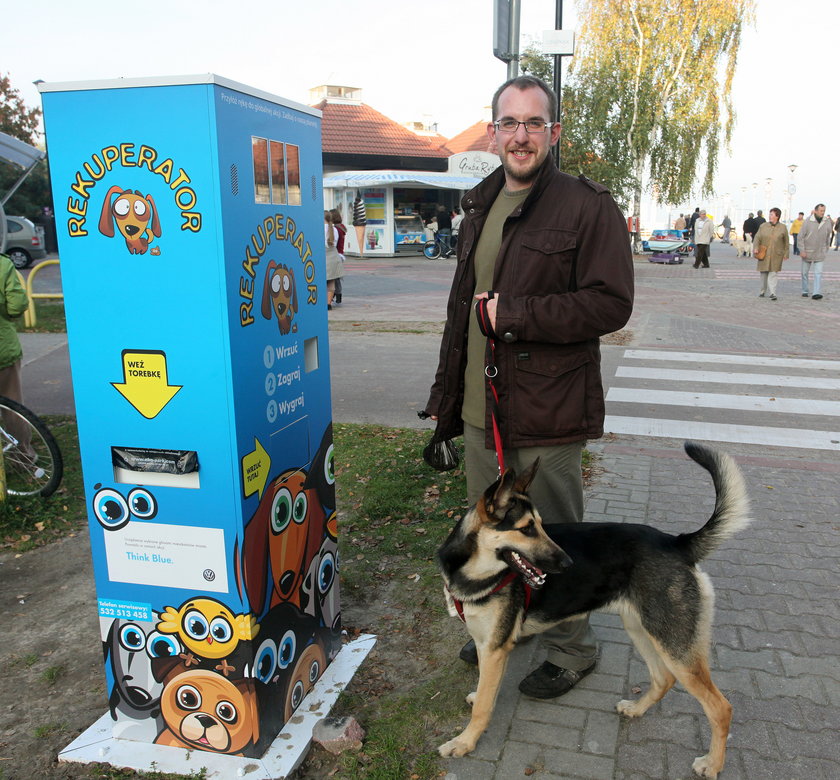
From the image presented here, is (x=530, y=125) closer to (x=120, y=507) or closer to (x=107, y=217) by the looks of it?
(x=107, y=217)

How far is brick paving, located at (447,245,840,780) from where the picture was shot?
2779 mm

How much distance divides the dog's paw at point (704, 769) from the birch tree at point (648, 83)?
88.1 ft

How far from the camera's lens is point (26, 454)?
217 inches

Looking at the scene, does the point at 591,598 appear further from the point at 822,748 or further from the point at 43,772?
the point at 43,772

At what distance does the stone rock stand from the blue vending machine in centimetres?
17

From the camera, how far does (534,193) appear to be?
2867mm

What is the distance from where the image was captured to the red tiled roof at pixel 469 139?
1320 inches

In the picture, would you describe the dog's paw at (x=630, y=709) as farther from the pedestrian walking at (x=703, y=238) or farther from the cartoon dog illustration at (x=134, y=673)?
the pedestrian walking at (x=703, y=238)

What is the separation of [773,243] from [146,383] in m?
16.3

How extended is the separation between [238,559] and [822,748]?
7.72ft

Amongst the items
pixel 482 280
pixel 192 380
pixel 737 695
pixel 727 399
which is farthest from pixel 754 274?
pixel 192 380

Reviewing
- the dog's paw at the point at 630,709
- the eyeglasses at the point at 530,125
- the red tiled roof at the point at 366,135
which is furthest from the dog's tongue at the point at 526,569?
the red tiled roof at the point at 366,135

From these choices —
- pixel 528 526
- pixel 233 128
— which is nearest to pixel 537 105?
pixel 233 128

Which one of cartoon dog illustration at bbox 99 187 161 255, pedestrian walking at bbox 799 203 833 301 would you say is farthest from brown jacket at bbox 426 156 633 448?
pedestrian walking at bbox 799 203 833 301
